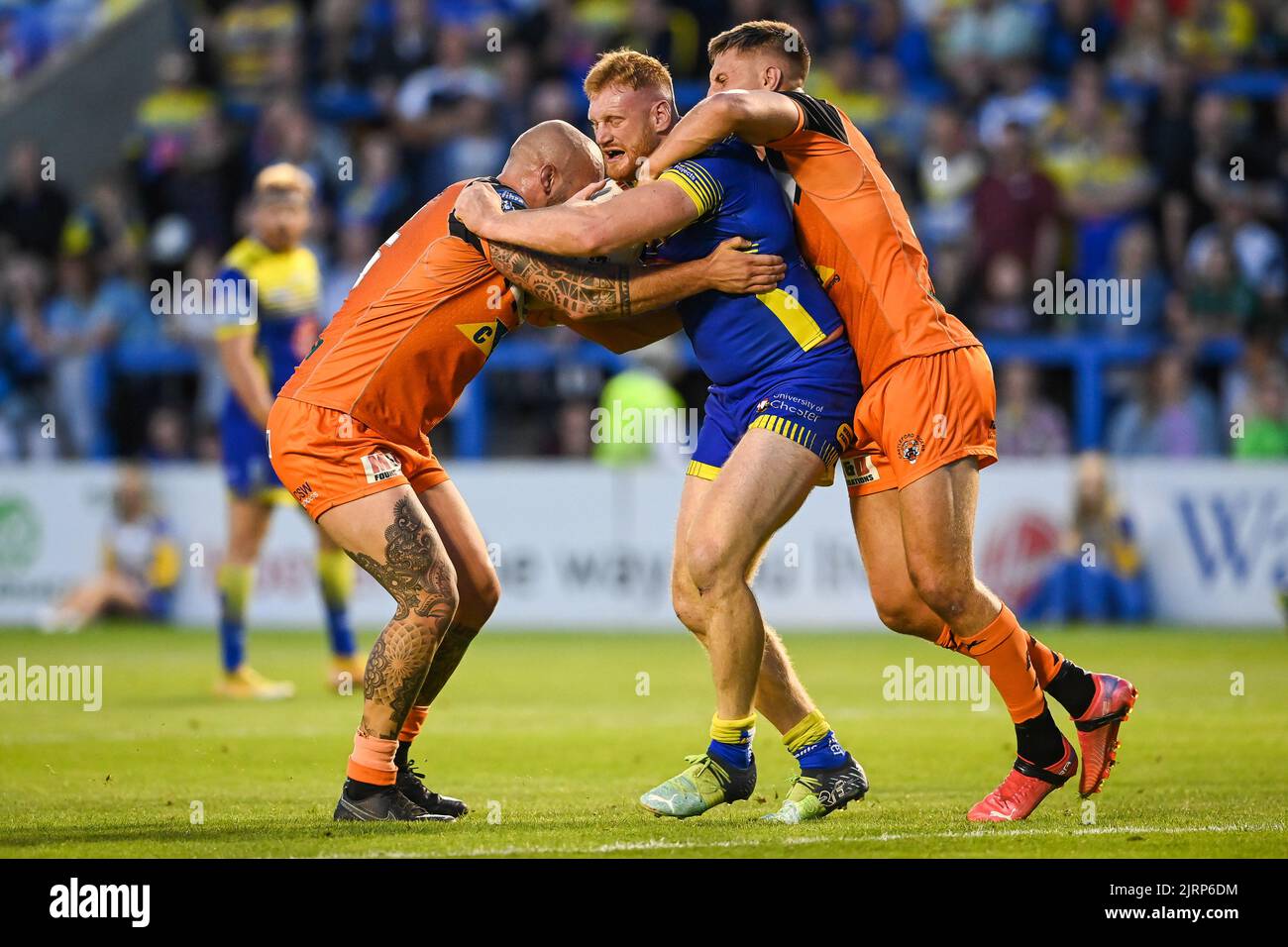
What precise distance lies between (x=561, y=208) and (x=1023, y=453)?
10.5m

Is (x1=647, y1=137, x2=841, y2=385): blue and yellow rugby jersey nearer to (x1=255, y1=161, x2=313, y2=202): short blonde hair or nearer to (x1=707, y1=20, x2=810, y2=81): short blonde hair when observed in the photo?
(x1=707, y1=20, x2=810, y2=81): short blonde hair

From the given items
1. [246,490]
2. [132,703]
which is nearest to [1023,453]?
[246,490]

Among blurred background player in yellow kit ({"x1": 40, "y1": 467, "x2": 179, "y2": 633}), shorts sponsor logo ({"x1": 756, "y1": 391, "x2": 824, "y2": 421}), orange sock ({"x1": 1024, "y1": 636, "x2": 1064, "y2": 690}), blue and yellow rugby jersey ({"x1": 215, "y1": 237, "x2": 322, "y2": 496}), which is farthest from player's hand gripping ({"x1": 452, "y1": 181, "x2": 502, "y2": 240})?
blurred background player in yellow kit ({"x1": 40, "y1": 467, "x2": 179, "y2": 633})

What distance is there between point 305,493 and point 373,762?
1.07 meters

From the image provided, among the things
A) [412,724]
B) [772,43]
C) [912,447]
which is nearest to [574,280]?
[772,43]

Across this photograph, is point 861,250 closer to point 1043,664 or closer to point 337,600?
point 1043,664

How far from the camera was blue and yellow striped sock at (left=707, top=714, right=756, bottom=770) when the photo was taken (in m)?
6.77

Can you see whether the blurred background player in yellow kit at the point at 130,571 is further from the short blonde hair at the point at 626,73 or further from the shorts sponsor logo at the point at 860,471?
the shorts sponsor logo at the point at 860,471

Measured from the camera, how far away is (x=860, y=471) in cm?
693

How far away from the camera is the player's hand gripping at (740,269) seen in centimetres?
659

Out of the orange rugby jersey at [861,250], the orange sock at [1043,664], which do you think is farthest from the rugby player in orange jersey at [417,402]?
the orange sock at [1043,664]

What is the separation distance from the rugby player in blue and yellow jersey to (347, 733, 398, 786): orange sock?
38.7 inches

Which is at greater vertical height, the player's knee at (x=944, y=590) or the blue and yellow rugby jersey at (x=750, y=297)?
the blue and yellow rugby jersey at (x=750, y=297)
